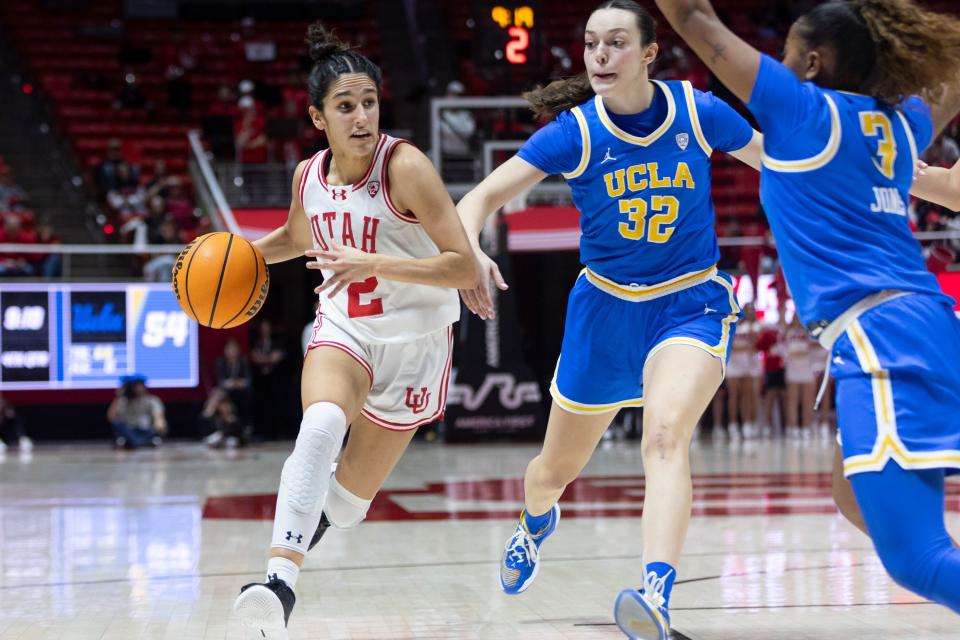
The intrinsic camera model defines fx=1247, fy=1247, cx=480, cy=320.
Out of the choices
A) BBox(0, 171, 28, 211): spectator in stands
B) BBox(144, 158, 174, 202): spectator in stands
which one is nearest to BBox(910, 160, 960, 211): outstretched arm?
BBox(144, 158, 174, 202): spectator in stands

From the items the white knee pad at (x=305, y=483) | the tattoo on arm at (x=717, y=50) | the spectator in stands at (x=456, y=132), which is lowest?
the white knee pad at (x=305, y=483)

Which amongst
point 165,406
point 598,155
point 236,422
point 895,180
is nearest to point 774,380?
point 236,422

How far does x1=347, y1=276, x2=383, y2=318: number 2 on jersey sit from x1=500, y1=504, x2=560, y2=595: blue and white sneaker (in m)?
1.08

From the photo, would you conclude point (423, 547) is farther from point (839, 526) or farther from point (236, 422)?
point (236, 422)

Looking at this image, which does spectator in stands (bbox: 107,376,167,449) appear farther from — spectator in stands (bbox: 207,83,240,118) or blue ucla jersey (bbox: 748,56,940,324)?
blue ucla jersey (bbox: 748,56,940,324)

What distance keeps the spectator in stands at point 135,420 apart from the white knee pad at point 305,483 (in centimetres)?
1122

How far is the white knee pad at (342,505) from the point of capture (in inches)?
183

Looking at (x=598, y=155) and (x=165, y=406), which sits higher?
(x=598, y=155)

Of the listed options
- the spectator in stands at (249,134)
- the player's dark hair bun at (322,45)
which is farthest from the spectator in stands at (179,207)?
the player's dark hair bun at (322,45)

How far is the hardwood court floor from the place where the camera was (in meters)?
4.62

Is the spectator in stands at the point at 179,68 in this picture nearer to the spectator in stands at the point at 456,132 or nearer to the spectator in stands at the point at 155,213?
the spectator in stands at the point at 155,213

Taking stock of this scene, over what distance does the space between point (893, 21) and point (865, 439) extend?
104 cm

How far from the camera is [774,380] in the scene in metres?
15.9

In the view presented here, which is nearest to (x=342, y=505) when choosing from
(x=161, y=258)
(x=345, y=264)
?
(x=345, y=264)
